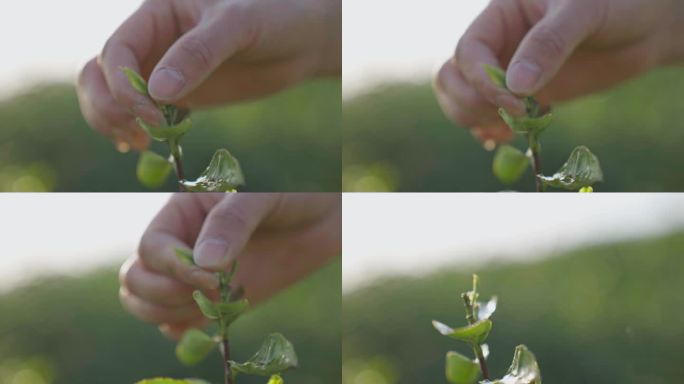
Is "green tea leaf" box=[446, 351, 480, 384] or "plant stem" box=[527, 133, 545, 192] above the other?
"plant stem" box=[527, 133, 545, 192]

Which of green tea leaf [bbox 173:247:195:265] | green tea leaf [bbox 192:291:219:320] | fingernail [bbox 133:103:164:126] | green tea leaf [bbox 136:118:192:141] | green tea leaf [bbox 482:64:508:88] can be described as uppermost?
green tea leaf [bbox 482:64:508:88]

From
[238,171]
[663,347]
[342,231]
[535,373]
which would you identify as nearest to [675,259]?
[663,347]

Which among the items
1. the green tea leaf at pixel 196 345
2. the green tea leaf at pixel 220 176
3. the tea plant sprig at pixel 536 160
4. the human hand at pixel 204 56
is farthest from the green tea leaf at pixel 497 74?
the green tea leaf at pixel 196 345

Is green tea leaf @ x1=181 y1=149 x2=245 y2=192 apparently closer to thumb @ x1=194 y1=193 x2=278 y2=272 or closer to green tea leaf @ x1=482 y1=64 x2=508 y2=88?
thumb @ x1=194 y1=193 x2=278 y2=272

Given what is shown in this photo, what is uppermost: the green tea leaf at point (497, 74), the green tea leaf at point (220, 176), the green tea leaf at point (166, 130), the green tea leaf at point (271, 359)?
the green tea leaf at point (497, 74)

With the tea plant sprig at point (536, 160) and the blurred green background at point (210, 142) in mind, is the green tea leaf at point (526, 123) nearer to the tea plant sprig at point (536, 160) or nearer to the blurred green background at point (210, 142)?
the tea plant sprig at point (536, 160)

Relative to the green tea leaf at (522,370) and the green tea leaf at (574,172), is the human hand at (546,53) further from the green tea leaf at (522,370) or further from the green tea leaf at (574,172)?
the green tea leaf at (522,370)

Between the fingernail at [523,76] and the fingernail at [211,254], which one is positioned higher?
the fingernail at [523,76]

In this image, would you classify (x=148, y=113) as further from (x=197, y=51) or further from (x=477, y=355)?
(x=477, y=355)

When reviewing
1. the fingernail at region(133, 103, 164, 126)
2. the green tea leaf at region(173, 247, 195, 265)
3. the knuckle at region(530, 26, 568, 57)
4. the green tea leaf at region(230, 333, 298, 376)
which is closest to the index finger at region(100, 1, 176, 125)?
the fingernail at region(133, 103, 164, 126)
